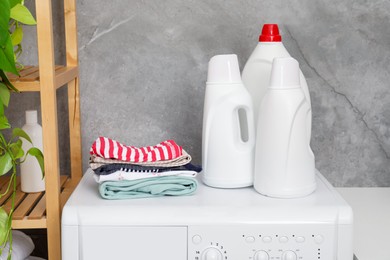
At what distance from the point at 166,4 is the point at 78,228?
793 millimetres

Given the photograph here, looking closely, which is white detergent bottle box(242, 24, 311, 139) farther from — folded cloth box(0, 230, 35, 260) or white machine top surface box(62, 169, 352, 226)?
folded cloth box(0, 230, 35, 260)

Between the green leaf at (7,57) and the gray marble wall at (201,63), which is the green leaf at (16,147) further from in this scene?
the gray marble wall at (201,63)

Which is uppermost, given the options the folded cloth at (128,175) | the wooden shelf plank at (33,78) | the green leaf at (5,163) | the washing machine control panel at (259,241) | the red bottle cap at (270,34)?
the red bottle cap at (270,34)

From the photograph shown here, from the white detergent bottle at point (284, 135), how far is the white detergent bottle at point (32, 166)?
0.64 m

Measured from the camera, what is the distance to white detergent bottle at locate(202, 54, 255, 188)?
1.42 meters

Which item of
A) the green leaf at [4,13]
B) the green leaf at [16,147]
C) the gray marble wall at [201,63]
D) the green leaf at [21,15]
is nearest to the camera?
the green leaf at [4,13]

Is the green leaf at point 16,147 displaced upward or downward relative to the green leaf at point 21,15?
downward

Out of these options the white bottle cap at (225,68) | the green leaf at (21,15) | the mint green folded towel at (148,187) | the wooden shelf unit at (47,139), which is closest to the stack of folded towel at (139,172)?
the mint green folded towel at (148,187)

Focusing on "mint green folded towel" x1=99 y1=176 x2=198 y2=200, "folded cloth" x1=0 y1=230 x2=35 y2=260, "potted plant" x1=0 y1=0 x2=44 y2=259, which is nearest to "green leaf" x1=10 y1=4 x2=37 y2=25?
"potted plant" x1=0 y1=0 x2=44 y2=259

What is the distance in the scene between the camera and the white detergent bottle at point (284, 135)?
134cm

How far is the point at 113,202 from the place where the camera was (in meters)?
1.34

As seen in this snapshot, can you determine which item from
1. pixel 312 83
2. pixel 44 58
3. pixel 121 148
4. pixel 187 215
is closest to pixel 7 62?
pixel 44 58

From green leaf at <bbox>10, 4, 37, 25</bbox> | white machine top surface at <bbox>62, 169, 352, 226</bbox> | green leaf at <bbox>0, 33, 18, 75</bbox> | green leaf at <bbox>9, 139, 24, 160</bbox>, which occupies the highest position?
green leaf at <bbox>10, 4, 37, 25</bbox>

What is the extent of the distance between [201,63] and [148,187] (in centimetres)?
56
